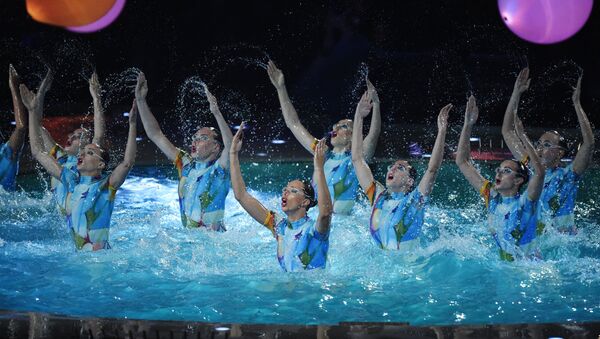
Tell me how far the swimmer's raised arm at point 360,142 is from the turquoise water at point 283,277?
665 millimetres

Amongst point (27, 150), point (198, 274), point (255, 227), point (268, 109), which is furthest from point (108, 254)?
point (268, 109)

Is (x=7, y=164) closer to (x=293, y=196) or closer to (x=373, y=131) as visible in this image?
(x=373, y=131)

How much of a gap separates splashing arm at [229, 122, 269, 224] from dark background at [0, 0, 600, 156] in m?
8.14

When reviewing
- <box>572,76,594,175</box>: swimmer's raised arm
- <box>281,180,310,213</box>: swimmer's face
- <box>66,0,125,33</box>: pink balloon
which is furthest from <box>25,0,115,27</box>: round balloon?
<box>572,76,594,175</box>: swimmer's raised arm

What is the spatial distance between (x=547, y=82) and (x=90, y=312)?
10769mm

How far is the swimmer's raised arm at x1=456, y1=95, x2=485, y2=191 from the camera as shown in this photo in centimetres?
622

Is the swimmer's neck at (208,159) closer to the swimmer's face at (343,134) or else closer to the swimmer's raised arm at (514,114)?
the swimmer's face at (343,134)

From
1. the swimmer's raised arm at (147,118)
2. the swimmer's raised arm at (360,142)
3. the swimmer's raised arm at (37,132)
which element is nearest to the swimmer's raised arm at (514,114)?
the swimmer's raised arm at (360,142)

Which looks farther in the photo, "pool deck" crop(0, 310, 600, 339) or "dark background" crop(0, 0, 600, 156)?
"dark background" crop(0, 0, 600, 156)

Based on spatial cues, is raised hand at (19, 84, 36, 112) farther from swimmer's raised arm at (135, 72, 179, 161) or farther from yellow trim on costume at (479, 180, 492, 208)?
yellow trim on costume at (479, 180, 492, 208)

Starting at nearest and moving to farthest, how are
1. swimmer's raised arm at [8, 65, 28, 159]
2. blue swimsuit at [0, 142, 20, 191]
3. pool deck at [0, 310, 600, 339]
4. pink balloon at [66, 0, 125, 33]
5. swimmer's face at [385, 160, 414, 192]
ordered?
pool deck at [0, 310, 600, 339] < swimmer's face at [385, 160, 414, 192] < swimmer's raised arm at [8, 65, 28, 159] < blue swimsuit at [0, 142, 20, 191] < pink balloon at [66, 0, 125, 33]

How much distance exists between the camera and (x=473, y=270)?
6453 millimetres

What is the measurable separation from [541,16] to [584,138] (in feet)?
11.7

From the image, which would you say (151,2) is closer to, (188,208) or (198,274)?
(188,208)
